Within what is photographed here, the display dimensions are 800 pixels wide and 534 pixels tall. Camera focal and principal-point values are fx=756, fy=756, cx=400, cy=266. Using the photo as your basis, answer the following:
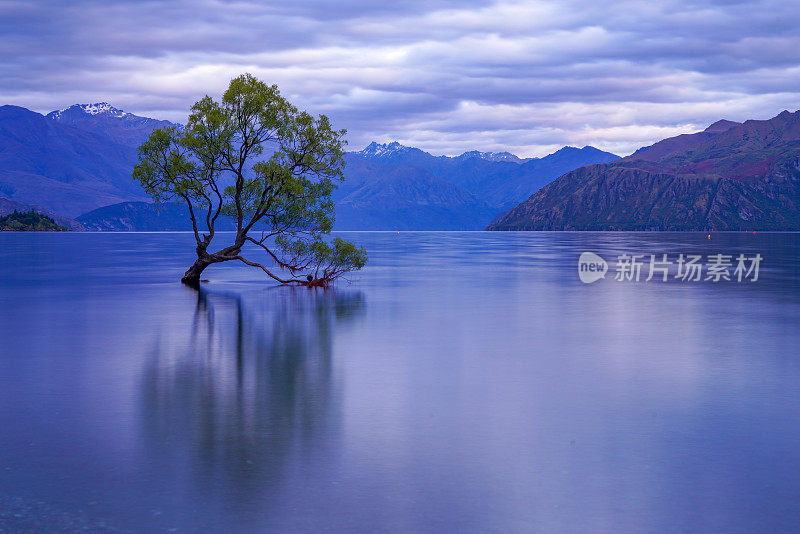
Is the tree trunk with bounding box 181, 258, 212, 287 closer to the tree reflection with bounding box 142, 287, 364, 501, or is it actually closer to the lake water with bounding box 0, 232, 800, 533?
the lake water with bounding box 0, 232, 800, 533

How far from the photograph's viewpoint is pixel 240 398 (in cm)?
2145

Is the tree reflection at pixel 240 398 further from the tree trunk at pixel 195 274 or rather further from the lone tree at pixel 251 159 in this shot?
the tree trunk at pixel 195 274

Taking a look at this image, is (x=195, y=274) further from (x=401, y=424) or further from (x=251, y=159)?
(x=401, y=424)

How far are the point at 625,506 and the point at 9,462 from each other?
39.7 feet

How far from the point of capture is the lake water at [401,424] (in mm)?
13000

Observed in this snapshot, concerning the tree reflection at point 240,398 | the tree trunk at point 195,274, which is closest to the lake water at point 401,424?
the tree reflection at point 240,398

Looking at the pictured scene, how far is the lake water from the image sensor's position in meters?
13.0

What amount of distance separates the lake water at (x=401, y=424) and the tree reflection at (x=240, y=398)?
10 cm

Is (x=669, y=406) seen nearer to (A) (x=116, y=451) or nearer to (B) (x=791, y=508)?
(B) (x=791, y=508)

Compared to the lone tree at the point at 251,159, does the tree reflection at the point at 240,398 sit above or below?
below

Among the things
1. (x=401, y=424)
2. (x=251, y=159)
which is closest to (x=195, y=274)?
(x=251, y=159)

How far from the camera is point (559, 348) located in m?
31.2

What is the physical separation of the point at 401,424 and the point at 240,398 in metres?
5.39

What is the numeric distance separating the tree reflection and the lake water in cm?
10
